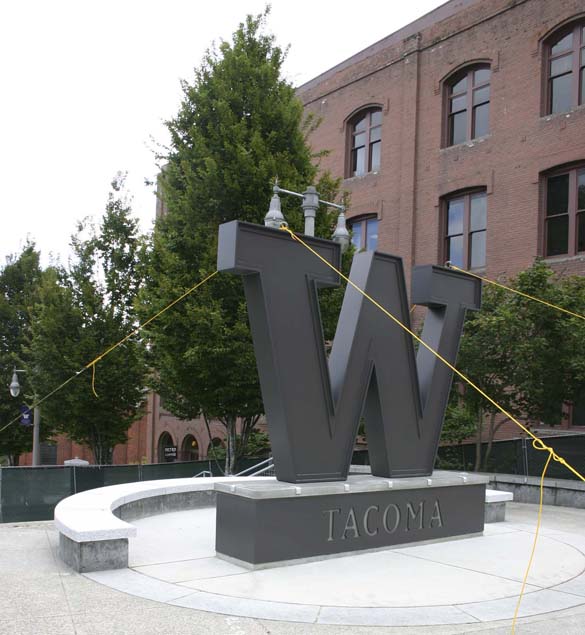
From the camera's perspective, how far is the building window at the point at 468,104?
21219 mm

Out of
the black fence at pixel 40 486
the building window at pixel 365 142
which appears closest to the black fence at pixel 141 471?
the black fence at pixel 40 486

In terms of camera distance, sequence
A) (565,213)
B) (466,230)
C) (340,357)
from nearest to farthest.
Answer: (340,357) < (565,213) < (466,230)

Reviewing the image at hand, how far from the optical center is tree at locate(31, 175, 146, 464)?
19.4 m

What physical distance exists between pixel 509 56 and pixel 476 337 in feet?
31.8

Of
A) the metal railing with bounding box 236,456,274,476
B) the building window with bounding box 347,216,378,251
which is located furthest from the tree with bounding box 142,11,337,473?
the building window with bounding box 347,216,378,251

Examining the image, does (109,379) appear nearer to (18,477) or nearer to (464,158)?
(18,477)

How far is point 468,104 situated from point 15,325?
17490 millimetres

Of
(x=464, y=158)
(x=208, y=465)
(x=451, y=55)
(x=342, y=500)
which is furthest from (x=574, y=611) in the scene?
(x=451, y=55)

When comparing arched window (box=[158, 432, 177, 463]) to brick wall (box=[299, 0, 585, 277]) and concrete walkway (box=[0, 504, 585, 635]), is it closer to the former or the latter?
brick wall (box=[299, 0, 585, 277])

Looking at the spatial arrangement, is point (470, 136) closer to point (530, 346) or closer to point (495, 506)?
point (530, 346)

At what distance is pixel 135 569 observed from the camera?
714cm

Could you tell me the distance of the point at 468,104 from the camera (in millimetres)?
21578

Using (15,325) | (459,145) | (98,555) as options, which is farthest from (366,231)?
(98,555)

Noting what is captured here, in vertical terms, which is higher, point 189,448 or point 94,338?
point 94,338
